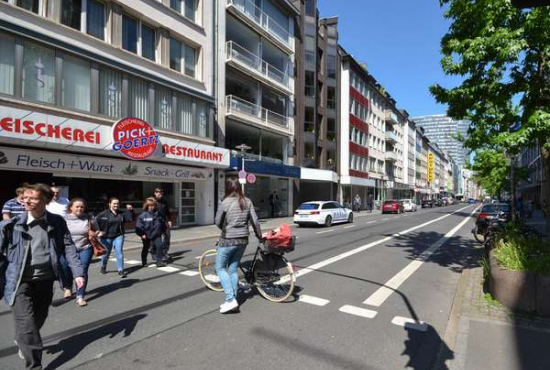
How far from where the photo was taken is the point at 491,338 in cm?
405

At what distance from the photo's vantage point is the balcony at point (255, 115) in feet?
69.4

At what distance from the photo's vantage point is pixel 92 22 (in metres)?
14.1

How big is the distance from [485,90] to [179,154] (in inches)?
502

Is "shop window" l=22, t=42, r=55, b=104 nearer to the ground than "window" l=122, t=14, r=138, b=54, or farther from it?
nearer to the ground

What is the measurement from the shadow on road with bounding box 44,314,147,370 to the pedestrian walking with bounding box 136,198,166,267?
330 centimetres

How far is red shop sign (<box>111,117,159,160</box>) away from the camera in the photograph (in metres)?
13.3

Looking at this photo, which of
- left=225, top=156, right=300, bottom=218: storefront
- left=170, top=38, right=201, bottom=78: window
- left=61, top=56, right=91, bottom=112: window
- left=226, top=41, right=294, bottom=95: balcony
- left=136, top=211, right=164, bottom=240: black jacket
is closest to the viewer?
left=136, top=211, right=164, bottom=240: black jacket

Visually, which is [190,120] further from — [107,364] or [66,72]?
[107,364]

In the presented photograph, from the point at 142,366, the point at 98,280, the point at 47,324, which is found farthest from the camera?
the point at 98,280

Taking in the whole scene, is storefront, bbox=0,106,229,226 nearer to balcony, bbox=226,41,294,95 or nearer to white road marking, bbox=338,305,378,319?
balcony, bbox=226,41,294,95

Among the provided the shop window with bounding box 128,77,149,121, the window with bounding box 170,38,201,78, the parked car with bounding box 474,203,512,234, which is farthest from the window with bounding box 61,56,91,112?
the parked car with bounding box 474,203,512,234

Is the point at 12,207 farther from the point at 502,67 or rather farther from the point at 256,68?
the point at 256,68

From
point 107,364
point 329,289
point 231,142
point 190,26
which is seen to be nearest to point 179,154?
point 190,26

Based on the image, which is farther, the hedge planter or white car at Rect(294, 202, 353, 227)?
white car at Rect(294, 202, 353, 227)
